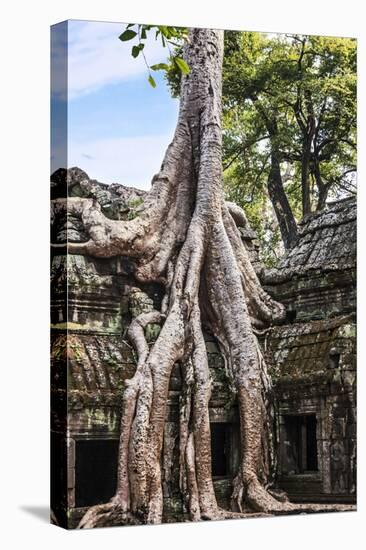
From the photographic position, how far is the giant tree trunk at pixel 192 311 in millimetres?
10312

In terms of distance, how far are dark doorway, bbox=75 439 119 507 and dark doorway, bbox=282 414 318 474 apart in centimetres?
193

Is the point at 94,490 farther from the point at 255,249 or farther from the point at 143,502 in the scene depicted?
the point at 255,249

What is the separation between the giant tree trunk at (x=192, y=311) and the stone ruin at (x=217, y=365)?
0.32ft

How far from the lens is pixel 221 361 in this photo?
1120 centimetres

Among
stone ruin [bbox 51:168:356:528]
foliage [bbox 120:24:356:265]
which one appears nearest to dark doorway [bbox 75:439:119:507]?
stone ruin [bbox 51:168:356:528]

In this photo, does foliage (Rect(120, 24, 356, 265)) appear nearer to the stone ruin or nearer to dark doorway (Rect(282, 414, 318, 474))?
the stone ruin

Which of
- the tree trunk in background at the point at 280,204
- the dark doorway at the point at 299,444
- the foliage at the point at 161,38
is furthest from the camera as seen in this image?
the tree trunk in background at the point at 280,204

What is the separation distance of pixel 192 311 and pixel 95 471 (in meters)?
1.78

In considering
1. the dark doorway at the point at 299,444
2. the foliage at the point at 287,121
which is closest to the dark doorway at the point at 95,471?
the dark doorway at the point at 299,444

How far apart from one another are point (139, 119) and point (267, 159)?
5.21 feet

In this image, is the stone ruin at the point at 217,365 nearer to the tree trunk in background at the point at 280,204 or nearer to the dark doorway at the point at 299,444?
the dark doorway at the point at 299,444

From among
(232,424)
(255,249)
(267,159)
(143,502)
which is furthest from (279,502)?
(267,159)

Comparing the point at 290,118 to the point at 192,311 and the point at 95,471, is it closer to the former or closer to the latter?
the point at 192,311

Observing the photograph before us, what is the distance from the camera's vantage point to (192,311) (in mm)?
10953
